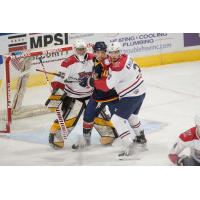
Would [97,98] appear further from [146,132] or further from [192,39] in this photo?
[192,39]

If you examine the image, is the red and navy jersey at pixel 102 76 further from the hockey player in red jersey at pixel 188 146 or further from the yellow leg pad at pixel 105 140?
the hockey player in red jersey at pixel 188 146

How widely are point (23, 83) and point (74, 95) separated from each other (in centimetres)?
85

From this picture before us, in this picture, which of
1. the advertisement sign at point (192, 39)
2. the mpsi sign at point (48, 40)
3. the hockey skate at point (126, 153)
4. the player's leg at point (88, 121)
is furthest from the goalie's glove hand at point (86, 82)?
the advertisement sign at point (192, 39)

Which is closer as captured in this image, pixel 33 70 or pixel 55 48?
pixel 55 48

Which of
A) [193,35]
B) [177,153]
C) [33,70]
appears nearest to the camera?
[177,153]

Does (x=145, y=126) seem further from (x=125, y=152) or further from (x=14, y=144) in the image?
(x=14, y=144)

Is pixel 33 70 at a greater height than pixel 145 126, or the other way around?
pixel 33 70

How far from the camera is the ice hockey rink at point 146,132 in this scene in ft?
18.5

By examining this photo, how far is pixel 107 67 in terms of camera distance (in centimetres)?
556

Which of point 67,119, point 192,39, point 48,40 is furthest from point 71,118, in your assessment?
point 192,39

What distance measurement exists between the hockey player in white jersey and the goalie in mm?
146

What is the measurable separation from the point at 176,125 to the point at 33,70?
1487 mm

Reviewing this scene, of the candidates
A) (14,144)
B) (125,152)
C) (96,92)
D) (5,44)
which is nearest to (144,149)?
(125,152)

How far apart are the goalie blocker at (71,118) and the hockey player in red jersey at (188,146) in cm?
69
